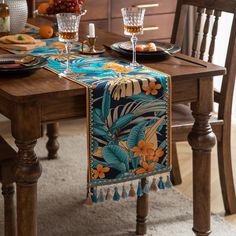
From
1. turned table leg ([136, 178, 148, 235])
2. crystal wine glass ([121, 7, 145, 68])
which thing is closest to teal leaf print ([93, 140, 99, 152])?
crystal wine glass ([121, 7, 145, 68])

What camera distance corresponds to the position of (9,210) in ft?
7.29

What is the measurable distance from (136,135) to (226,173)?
834 mm

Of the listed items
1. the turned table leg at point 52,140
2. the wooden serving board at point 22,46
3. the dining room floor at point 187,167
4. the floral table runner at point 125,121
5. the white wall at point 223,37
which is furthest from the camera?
Answer: the white wall at point 223,37

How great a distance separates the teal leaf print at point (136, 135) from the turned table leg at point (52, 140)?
4.38 ft

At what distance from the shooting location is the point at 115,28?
13.3ft

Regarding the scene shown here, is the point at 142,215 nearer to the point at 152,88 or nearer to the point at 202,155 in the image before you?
the point at 202,155

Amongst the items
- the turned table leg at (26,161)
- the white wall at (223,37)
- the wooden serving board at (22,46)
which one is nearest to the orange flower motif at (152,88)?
the turned table leg at (26,161)

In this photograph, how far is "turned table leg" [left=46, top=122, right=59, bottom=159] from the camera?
333 centimetres

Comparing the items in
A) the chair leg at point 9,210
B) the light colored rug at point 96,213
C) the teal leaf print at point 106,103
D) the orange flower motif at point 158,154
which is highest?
the teal leaf print at point 106,103

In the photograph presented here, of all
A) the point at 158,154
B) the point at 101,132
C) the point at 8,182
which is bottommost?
the point at 8,182

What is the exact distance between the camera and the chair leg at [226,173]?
2.68 meters

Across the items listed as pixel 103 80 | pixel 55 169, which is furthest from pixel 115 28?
pixel 103 80

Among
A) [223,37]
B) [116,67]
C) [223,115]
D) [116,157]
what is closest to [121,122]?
[116,157]

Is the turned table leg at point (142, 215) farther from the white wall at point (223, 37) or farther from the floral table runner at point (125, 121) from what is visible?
the white wall at point (223, 37)
